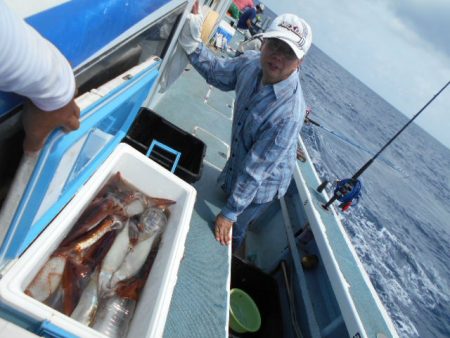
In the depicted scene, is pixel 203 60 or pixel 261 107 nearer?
pixel 261 107

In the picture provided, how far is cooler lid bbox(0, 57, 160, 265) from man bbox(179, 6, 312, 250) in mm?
1041

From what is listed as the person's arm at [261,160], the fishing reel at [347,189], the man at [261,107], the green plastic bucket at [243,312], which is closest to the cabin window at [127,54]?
the man at [261,107]

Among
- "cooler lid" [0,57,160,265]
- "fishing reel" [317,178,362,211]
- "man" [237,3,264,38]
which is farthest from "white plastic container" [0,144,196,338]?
"man" [237,3,264,38]

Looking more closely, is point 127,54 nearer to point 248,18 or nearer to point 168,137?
point 168,137

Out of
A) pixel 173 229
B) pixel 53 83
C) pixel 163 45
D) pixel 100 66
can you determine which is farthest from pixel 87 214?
pixel 163 45

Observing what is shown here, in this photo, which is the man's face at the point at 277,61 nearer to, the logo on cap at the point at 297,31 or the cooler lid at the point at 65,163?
the logo on cap at the point at 297,31

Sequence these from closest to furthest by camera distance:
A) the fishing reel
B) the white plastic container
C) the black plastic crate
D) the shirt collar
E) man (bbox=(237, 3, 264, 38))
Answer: the white plastic container
the shirt collar
the black plastic crate
the fishing reel
man (bbox=(237, 3, 264, 38))

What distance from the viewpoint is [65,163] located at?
46.1 inches

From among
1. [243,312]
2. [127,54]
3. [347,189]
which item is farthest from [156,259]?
[347,189]

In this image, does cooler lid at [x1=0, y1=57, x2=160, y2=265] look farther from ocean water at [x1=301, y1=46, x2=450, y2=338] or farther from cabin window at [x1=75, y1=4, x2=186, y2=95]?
ocean water at [x1=301, y1=46, x2=450, y2=338]

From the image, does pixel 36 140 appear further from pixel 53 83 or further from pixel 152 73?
pixel 152 73

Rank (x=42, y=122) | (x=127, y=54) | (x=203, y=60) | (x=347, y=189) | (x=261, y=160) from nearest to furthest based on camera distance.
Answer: (x=42, y=122) → (x=127, y=54) → (x=261, y=160) → (x=203, y=60) → (x=347, y=189)

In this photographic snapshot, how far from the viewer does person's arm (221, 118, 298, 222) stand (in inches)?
97.8

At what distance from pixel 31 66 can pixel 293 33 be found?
6.64ft
